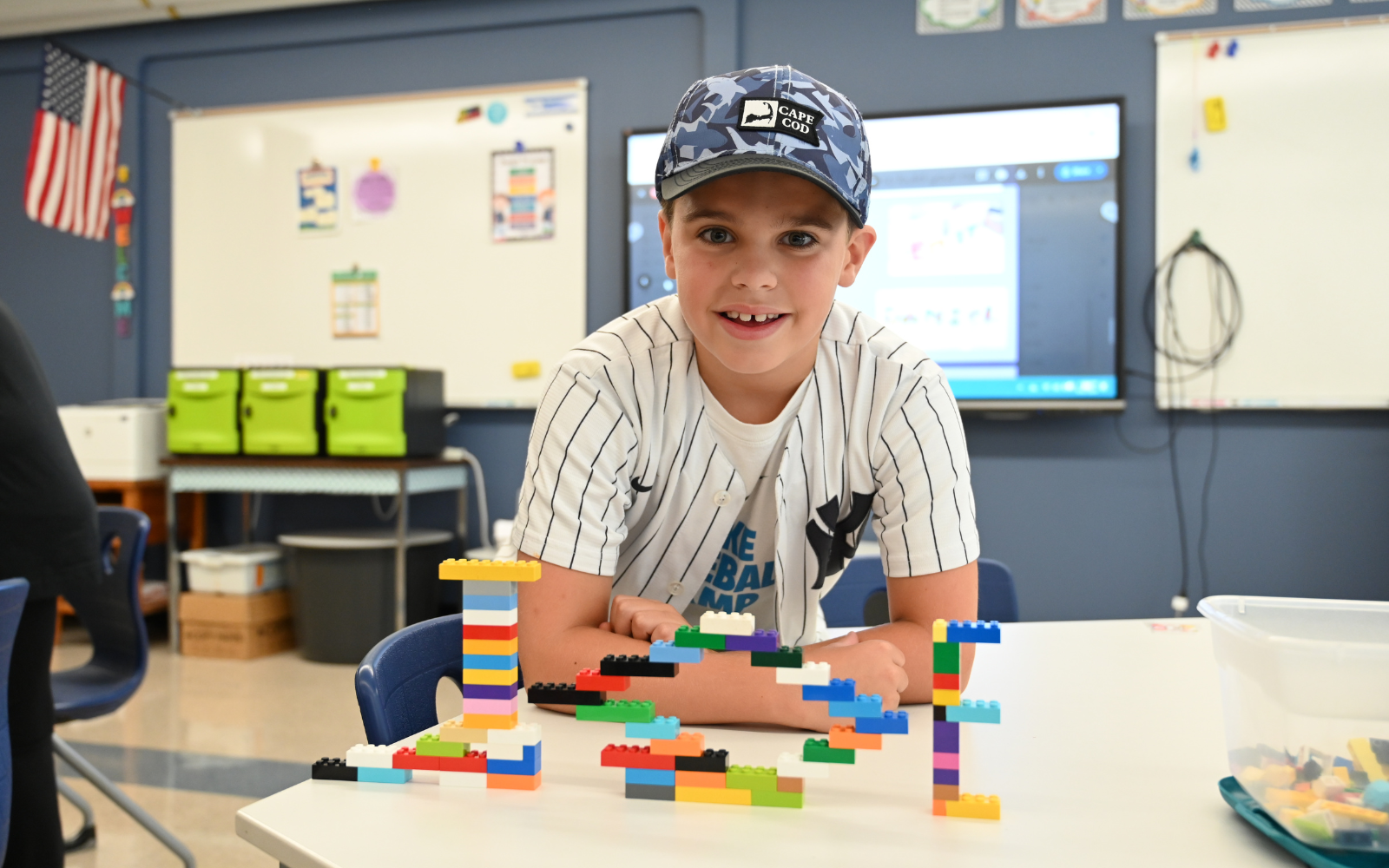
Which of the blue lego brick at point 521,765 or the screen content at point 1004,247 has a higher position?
the screen content at point 1004,247

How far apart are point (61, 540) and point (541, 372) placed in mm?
2497

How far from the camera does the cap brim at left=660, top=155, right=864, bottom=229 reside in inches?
34.0

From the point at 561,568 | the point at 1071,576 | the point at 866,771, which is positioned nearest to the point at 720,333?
the point at 561,568

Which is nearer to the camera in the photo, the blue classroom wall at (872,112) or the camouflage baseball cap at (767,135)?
the camouflage baseball cap at (767,135)

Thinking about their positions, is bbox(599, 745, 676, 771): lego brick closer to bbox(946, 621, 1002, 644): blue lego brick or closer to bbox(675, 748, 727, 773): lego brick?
bbox(675, 748, 727, 773): lego brick

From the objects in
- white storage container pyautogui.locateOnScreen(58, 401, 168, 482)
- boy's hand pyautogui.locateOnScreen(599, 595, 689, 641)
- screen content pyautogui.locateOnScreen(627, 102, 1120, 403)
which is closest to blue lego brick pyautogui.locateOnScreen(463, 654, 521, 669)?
boy's hand pyautogui.locateOnScreen(599, 595, 689, 641)

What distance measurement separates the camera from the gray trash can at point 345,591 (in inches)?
139

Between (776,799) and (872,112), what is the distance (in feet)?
11.0

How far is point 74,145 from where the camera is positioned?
395 cm

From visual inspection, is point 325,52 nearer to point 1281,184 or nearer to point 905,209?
point 905,209

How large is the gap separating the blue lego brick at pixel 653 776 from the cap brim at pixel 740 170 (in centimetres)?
53

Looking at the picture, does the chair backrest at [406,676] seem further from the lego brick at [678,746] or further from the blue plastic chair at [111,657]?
the blue plastic chair at [111,657]

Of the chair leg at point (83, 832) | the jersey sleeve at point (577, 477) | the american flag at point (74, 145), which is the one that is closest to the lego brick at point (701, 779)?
the jersey sleeve at point (577, 477)

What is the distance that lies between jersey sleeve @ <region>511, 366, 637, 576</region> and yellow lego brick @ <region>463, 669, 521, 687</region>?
26 cm
